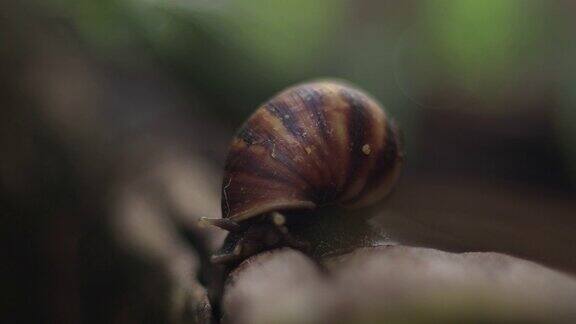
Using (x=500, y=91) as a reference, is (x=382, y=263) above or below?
below

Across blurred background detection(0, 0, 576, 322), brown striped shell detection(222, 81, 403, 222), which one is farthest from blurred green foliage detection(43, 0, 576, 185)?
brown striped shell detection(222, 81, 403, 222)

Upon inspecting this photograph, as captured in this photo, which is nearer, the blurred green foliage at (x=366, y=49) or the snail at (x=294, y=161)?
the snail at (x=294, y=161)

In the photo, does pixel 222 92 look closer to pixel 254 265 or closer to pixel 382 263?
pixel 254 265

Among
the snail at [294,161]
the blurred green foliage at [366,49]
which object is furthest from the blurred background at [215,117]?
the snail at [294,161]

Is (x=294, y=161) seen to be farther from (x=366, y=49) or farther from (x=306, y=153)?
(x=366, y=49)

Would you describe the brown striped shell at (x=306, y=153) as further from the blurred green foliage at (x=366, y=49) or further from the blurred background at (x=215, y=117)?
the blurred green foliage at (x=366, y=49)

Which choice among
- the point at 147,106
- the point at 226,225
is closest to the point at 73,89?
the point at 147,106
